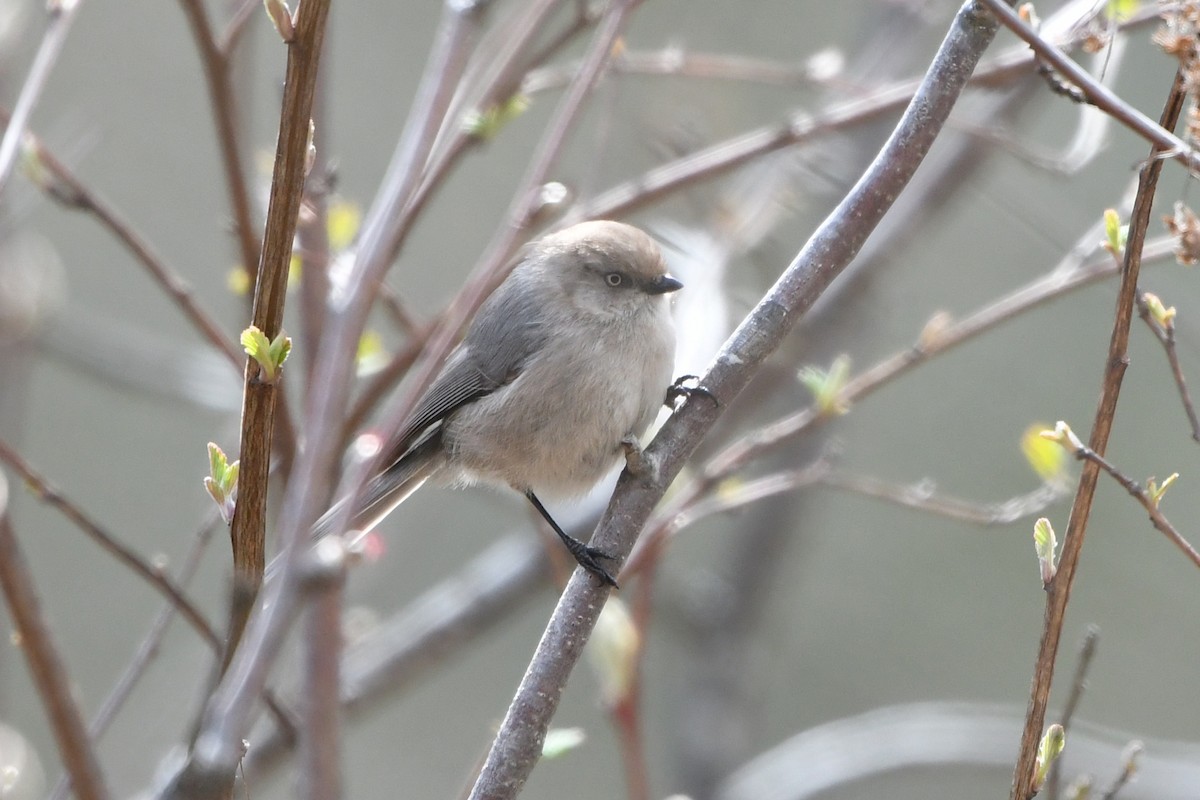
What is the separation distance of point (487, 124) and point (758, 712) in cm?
344

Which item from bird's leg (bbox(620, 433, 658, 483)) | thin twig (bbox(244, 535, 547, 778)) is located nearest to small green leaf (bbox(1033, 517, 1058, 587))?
bird's leg (bbox(620, 433, 658, 483))

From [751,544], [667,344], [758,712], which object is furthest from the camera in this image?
[758,712]

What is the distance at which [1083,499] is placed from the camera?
118 cm

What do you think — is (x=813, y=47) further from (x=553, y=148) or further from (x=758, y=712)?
(x=553, y=148)

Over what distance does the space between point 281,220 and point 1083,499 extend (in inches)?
30.5

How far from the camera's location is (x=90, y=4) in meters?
6.16

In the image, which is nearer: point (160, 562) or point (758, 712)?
point (160, 562)

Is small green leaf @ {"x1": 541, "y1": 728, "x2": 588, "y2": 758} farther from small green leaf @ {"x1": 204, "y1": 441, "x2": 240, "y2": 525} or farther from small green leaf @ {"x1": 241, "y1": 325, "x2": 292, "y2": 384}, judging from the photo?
small green leaf @ {"x1": 241, "y1": 325, "x2": 292, "y2": 384}

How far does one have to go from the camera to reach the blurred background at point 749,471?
469 centimetres

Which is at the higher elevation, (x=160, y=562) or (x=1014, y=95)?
(x=1014, y=95)

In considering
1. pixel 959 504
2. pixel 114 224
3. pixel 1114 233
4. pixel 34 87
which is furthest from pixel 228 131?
pixel 959 504

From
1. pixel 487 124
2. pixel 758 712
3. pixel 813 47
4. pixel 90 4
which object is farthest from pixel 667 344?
pixel 90 4

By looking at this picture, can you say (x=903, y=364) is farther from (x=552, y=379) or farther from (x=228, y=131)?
(x=228, y=131)

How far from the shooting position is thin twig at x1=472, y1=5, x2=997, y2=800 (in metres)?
1.36
